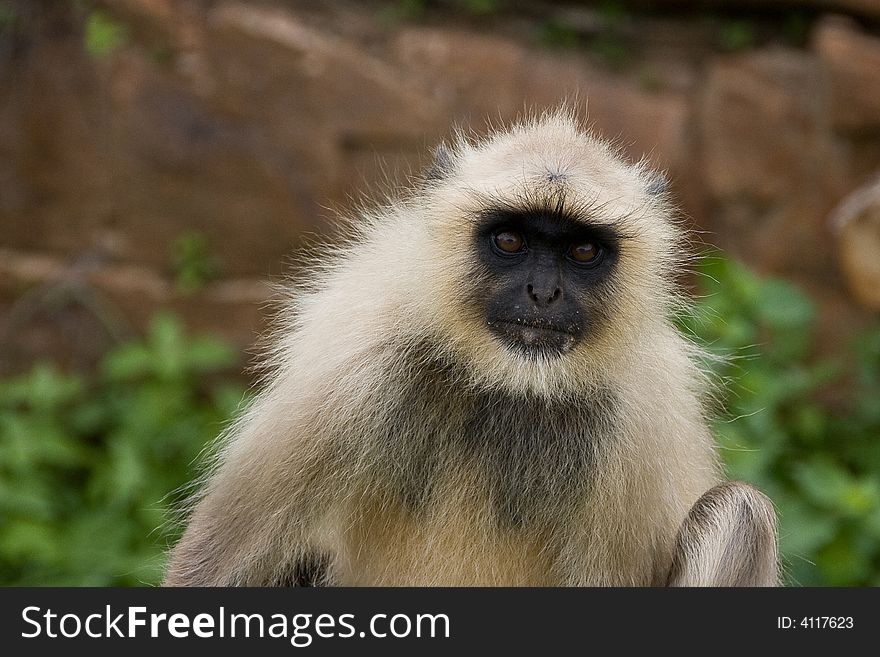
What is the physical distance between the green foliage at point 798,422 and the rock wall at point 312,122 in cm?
52

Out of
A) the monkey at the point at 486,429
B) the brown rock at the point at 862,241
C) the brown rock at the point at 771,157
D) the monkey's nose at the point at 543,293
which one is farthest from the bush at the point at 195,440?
the monkey's nose at the point at 543,293

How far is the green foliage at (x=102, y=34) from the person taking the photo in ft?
21.8

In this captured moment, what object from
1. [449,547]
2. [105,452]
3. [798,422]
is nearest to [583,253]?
[449,547]

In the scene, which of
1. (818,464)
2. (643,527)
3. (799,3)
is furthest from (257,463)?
(799,3)

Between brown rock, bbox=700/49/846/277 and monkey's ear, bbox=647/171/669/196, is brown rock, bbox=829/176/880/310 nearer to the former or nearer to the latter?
brown rock, bbox=700/49/846/277

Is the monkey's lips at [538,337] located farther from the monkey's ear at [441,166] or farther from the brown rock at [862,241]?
the brown rock at [862,241]

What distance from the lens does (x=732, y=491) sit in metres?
3.44

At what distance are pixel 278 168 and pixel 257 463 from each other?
12.1 ft

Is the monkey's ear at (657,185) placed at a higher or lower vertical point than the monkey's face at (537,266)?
higher

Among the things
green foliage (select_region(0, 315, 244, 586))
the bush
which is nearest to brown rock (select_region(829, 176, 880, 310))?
the bush

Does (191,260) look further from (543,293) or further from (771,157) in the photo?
(543,293)

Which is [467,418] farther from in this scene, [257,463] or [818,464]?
[818,464]

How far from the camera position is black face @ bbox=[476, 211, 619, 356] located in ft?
10.4
